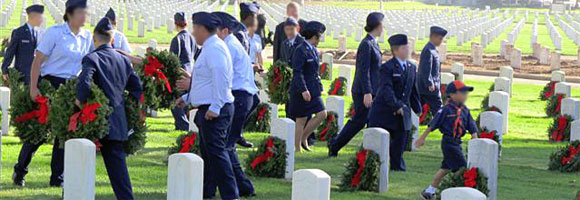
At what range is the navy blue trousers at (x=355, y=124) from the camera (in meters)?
13.0

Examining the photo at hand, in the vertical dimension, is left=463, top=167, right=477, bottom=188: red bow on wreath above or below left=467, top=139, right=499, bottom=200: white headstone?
below

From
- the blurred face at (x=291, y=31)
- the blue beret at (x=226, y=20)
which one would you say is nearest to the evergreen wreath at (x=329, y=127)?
the blurred face at (x=291, y=31)

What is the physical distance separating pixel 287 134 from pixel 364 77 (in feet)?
6.32

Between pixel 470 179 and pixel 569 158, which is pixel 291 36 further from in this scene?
pixel 470 179

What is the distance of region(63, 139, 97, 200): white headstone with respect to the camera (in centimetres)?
789

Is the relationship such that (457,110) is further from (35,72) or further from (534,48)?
(534,48)

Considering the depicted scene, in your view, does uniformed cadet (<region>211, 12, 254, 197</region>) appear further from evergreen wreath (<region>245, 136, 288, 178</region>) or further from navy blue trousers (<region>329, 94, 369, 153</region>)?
navy blue trousers (<region>329, 94, 369, 153</region>)

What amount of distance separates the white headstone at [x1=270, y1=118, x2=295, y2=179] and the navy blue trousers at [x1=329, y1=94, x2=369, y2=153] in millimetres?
1649

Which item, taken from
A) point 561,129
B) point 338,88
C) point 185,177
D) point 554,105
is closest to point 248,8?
point 561,129

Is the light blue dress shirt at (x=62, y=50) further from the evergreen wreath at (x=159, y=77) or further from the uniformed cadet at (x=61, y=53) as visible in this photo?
the evergreen wreath at (x=159, y=77)

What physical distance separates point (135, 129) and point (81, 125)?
2.20 ft

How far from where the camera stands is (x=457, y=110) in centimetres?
1084

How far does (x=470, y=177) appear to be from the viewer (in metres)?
9.96

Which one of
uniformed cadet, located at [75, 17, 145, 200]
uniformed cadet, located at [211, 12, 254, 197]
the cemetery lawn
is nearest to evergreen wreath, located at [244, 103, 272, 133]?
the cemetery lawn
